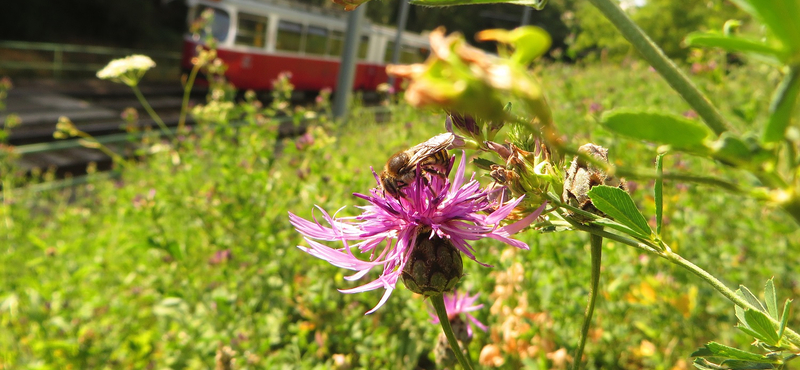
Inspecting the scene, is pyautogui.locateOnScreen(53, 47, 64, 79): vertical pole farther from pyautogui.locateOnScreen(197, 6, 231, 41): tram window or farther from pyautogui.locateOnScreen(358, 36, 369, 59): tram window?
pyautogui.locateOnScreen(358, 36, 369, 59): tram window

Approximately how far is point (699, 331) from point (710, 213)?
2.94ft

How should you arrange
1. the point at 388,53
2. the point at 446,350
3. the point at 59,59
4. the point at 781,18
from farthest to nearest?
the point at 388,53 → the point at 59,59 → the point at 446,350 → the point at 781,18

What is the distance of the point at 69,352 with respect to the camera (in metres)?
1.86

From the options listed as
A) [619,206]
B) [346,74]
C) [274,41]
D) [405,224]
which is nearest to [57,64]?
[274,41]

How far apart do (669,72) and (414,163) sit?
0.32 m

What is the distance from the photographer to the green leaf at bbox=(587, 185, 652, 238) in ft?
1.30

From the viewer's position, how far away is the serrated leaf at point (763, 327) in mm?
406

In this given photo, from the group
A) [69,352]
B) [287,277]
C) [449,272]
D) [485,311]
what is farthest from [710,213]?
[69,352]

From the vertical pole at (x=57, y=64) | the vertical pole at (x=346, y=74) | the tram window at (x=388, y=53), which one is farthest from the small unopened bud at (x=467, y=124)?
the vertical pole at (x=57, y=64)

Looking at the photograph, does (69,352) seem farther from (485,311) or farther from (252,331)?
(485,311)

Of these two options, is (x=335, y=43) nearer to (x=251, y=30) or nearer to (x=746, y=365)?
(x=251, y=30)

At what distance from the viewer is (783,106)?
0.22 meters

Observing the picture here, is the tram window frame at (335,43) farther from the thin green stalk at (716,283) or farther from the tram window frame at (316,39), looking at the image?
the thin green stalk at (716,283)

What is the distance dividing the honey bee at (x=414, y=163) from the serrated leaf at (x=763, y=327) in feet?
0.90
